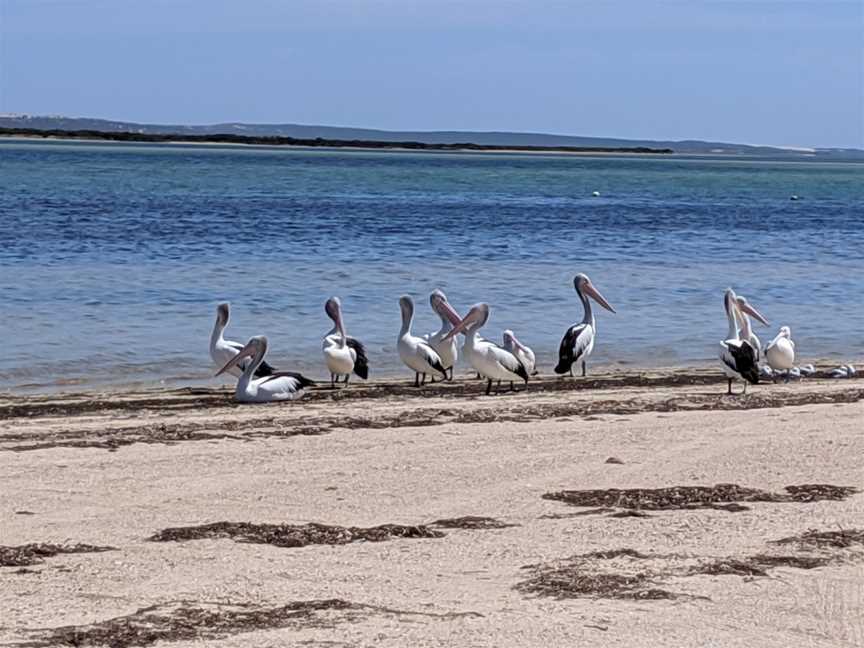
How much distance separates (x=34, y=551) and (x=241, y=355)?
6961 millimetres

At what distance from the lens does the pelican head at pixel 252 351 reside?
13242 mm

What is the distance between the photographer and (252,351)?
13.4 m

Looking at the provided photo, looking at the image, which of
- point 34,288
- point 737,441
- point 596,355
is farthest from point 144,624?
point 34,288

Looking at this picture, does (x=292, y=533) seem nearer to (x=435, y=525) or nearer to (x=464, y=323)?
(x=435, y=525)

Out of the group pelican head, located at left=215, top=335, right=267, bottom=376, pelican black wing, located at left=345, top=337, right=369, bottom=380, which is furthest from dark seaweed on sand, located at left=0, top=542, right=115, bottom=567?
pelican black wing, located at left=345, top=337, right=369, bottom=380

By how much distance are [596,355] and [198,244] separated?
1605 centimetres

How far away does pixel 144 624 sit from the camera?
5.52m

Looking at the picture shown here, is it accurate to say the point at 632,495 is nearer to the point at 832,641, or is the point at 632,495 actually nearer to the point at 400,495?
the point at 400,495

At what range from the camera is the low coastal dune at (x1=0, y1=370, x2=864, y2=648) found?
5645 mm

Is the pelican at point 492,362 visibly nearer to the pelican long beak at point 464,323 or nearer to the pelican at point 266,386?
the pelican long beak at point 464,323

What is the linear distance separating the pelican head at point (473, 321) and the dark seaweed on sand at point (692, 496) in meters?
5.55

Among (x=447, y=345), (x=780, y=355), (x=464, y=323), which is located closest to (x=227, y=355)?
(x=447, y=345)

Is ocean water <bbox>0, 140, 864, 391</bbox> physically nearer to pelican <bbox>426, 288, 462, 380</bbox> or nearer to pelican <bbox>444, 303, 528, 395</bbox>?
pelican <bbox>426, 288, 462, 380</bbox>

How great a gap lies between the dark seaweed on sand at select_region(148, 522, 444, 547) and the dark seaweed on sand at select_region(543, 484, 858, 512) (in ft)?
3.68
